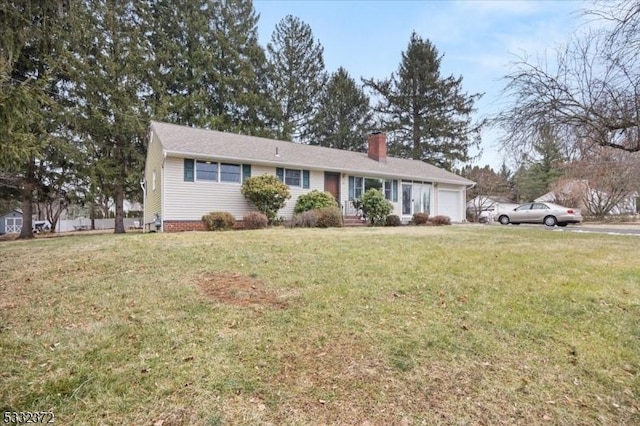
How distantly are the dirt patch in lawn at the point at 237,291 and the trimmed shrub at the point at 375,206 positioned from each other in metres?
12.2

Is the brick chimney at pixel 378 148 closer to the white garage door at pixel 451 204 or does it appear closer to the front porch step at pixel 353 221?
the white garage door at pixel 451 204

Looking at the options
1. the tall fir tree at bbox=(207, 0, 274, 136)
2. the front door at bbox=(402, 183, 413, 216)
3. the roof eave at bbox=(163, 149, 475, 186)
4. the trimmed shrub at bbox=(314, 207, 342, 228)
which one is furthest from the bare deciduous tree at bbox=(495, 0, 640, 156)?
the tall fir tree at bbox=(207, 0, 274, 136)

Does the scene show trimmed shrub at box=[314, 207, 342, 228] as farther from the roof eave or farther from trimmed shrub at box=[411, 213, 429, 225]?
trimmed shrub at box=[411, 213, 429, 225]

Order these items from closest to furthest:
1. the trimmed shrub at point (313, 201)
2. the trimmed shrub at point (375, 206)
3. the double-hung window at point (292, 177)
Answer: the trimmed shrub at point (313, 201) → the double-hung window at point (292, 177) → the trimmed shrub at point (375, 206)

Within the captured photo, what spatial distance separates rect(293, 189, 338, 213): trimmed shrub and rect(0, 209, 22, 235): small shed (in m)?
36.2

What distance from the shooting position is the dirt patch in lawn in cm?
466

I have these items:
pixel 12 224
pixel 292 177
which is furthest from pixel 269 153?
pixel 12 224

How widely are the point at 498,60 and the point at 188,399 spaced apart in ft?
29.9

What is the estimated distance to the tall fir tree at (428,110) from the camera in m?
33.3

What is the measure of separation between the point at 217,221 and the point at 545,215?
17969 millimetres

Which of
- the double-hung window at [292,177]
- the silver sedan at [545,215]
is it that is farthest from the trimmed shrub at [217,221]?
the silver sedan at [545,215]

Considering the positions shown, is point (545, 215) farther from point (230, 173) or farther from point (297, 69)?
point (297, 69)

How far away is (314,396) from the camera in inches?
113

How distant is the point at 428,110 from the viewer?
112 feet
